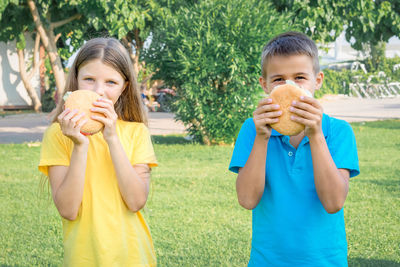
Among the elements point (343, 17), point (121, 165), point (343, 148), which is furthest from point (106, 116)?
point (343, 17)

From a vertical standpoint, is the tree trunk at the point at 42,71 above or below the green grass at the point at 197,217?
below

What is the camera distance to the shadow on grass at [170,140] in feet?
36.4

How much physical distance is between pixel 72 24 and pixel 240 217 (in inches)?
415

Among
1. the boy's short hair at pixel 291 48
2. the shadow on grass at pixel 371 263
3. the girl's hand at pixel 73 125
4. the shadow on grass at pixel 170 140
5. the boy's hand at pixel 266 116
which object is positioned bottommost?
the shadow on grass at pixel 170 140

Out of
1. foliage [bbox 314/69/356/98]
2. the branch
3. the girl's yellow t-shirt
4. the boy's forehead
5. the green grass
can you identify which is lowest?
foliage [bbox 314/69/356/98]

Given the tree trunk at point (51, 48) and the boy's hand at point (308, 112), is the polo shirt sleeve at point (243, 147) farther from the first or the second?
the tree trunk at point (51, 48)

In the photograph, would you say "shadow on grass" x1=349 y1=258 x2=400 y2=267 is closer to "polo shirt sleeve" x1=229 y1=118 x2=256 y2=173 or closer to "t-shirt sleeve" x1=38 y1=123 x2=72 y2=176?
"polo shirt sleeve" x1=229 y1=118 x2=256 y2=173

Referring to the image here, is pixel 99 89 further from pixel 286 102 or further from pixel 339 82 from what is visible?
pixel 339 82

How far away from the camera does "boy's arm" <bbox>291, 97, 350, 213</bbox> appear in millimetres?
1840

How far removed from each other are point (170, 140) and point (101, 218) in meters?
9.56

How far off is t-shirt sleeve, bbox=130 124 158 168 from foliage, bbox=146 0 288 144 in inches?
290

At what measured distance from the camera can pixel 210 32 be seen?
9.70m

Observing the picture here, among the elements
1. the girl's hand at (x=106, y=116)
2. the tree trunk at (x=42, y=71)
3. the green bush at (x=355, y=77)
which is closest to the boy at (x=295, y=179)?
the girl's hand at (x=106, y=116)

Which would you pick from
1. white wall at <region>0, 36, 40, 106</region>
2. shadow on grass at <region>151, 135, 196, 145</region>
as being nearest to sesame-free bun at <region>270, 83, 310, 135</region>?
shadow on grass at <region>151, 135, 196, 145</region>
